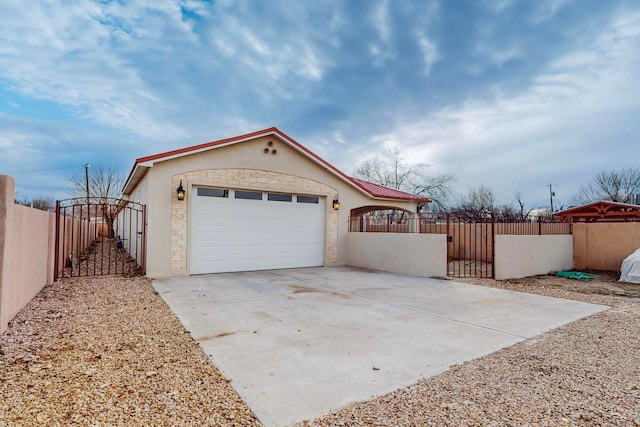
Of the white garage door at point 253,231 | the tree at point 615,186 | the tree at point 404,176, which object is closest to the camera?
the white garage door at point 253,231

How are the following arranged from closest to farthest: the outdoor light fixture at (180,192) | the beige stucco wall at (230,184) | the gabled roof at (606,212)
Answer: the beige stucco wall at (230,184) < the outdoor light fixture at (180,192) < the gabled roof at (606,212)

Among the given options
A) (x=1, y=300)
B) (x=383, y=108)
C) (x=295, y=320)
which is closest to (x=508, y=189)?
(x=383, y=108)

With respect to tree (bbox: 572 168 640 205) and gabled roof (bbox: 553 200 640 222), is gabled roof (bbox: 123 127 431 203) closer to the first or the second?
gabled roof (bbox: 553 200 640 222)

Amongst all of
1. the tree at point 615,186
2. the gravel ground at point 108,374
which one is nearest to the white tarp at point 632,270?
the gravel ground at point 108,374

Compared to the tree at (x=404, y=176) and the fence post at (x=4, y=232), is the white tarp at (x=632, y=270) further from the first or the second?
the tree at (x=404, y=176)

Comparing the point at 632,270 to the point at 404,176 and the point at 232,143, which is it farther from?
the point at 404,176

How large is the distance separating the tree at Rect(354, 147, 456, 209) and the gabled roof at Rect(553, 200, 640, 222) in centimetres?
1665

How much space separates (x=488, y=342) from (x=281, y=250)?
8.11 meters

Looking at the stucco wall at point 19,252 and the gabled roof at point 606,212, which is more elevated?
the gabled roof at point 606,212

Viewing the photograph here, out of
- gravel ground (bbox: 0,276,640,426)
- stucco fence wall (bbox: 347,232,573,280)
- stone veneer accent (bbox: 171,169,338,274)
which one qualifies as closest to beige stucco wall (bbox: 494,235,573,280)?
stucco fence wall (bbox: 347,232,573,280)

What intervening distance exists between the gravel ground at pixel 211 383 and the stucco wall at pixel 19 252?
0.41 metres

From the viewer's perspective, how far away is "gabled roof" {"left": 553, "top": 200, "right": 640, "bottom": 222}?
1394cm

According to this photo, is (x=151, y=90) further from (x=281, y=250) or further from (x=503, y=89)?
(x=503, y=89)

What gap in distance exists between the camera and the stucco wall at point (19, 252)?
4.29m
